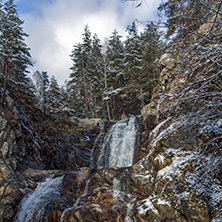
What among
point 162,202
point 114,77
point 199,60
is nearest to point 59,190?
point 162,202

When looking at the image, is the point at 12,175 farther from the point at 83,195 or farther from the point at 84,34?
the point at 84,34

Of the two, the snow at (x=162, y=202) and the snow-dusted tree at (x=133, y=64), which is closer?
the snow at (x=162, y=202)

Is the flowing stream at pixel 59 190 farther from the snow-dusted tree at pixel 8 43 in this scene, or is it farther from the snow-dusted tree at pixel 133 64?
the snow-dusted tree at pixel 133 64

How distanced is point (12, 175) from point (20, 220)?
231 cm

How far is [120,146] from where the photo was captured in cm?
1438

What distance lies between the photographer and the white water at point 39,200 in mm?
6879

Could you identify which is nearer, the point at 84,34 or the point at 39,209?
the point at 39,209

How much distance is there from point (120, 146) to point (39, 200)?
809 centimetres

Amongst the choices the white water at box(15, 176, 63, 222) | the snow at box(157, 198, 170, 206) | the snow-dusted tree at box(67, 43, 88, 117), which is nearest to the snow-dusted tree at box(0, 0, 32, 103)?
the white water at box(15, 176, 63, 222)

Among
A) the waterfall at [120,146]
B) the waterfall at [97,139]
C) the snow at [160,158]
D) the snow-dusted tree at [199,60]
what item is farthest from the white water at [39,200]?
the snow-dusted tree at [199,60]

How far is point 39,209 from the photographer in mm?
7059

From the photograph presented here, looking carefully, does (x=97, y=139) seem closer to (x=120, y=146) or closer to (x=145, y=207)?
(x=120, y=146)

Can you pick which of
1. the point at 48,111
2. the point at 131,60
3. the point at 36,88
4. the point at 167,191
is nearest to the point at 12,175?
the point at 167,191

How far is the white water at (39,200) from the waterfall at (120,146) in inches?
224
